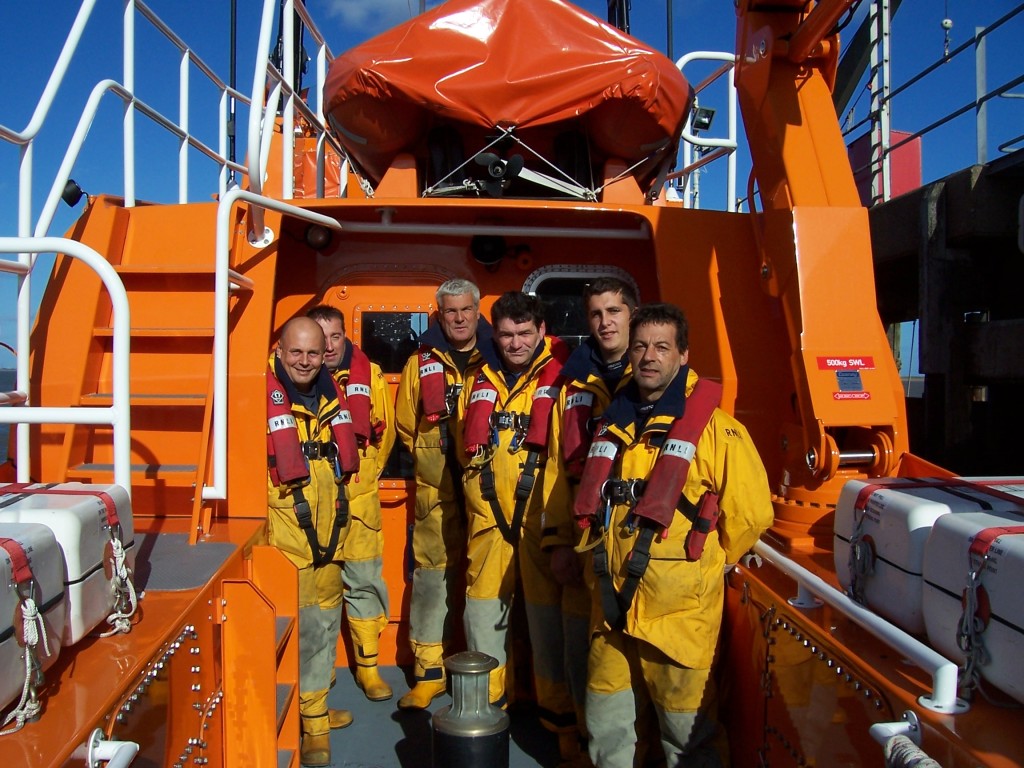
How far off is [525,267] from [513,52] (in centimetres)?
101

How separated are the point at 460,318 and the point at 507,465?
25.0 inches

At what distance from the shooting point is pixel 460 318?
11.0 ft

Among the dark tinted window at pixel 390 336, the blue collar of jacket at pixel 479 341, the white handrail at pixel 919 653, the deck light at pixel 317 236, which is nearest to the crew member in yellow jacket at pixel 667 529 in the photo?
the white handrail at pixel 919 653

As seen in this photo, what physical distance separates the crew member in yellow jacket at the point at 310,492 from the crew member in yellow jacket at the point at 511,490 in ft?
1.73

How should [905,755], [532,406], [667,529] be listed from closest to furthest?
[905,755]
[667,529]
[532,406]

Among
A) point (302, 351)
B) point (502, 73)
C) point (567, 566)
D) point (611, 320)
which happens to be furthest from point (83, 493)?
point (502, 73)

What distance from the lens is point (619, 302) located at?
2.81 meters

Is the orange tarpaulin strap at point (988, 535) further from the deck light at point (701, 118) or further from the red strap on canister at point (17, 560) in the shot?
the deck light at point (701, 118)

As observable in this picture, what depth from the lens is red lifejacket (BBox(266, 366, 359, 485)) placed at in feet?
9.94

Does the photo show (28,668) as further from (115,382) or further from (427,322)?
(427,322)

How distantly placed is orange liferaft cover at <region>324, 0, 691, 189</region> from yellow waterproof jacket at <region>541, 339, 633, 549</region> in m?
1.42

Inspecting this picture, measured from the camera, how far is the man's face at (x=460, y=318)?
333cm

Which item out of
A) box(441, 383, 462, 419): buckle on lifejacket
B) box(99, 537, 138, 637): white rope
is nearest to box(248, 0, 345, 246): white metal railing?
box(441, 383, 462, 419): buckle on lifejacket

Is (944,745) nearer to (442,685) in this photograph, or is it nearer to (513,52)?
(442,685)
